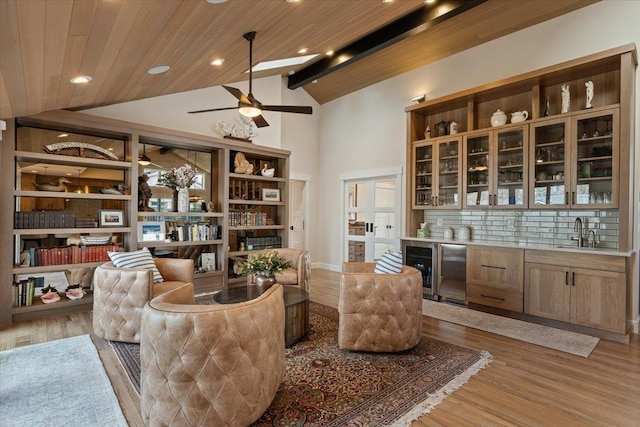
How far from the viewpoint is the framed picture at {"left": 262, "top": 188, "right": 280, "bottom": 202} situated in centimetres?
629

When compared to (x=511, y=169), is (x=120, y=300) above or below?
below

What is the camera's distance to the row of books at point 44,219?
3791 mm

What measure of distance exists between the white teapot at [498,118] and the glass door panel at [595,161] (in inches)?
36.4

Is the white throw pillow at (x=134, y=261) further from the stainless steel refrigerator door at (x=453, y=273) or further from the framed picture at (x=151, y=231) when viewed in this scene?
the stainless steel refrigerator door at (x=453, y=273)

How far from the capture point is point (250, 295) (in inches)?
131

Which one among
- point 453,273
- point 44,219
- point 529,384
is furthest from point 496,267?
point 44,219

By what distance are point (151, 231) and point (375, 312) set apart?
3698 mm

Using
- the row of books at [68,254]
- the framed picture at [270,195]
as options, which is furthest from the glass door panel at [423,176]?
the row of books at [68,254]

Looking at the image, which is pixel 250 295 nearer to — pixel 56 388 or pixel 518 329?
pixel 56 388

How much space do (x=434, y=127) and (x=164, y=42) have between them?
4524mm

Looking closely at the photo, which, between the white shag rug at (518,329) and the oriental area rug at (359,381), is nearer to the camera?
the oriental area rug at (359,381)

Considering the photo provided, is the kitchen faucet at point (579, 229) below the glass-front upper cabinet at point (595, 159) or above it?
below

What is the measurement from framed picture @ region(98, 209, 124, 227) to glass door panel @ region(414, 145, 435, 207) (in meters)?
4.56

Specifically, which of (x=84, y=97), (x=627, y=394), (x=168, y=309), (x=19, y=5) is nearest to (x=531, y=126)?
(x=627, y=394)
